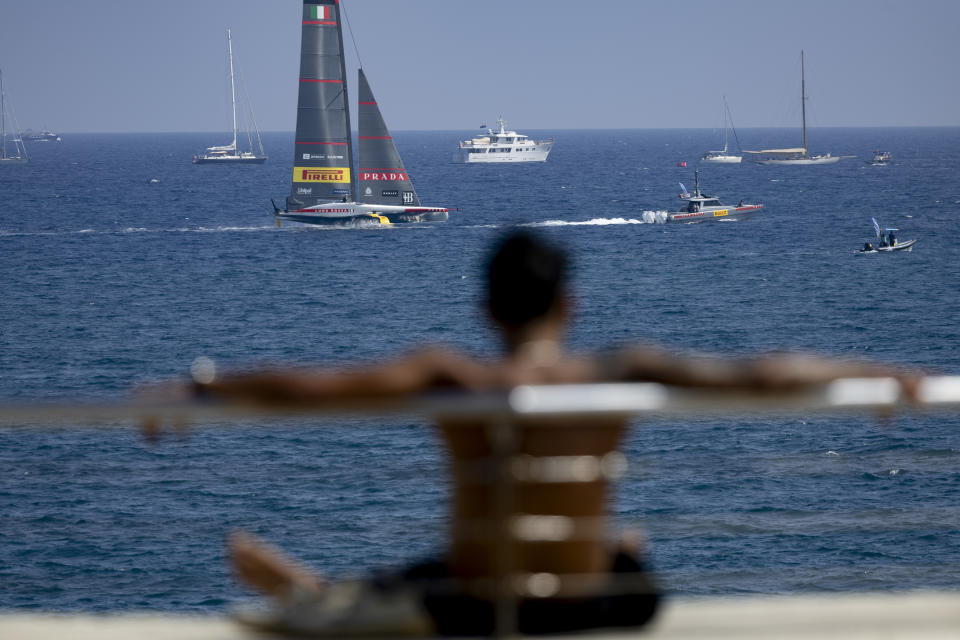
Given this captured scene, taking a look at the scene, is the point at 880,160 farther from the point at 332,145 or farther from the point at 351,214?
the point at 332,145

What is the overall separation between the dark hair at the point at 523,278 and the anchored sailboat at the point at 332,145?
74.7 m

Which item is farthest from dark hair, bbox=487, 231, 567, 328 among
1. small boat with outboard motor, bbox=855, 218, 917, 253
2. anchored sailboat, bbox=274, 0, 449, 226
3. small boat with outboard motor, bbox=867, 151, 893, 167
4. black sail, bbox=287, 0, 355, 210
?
small boat with outboard motor, bbox=867, 151, 893, 167

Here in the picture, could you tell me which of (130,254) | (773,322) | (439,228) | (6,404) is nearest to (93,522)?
(6,404)

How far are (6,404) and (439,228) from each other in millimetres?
85414

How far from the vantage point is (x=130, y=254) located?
3059 inches

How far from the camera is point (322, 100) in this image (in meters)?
78.6

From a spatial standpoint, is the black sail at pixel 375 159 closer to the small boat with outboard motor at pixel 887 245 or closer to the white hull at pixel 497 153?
the small boat with outboard motor at pixel 887 245

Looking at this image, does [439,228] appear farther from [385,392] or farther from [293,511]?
[385,392]

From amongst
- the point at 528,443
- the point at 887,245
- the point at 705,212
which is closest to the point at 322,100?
the point at 705,212

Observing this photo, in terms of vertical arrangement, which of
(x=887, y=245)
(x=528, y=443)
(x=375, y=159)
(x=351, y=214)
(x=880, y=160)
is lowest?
(x=887, y=245)

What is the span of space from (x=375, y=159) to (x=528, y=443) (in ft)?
257

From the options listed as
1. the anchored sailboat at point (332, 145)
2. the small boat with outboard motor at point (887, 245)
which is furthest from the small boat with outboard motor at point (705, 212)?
the anchored sailboat at point (332, 145)

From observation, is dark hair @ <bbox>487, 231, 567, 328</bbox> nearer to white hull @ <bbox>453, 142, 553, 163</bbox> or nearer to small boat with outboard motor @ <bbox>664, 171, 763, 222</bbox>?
small boat with outboard motor @ <bbox>664, 171, 763, 222</bbox>

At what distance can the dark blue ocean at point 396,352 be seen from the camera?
89.0ft
